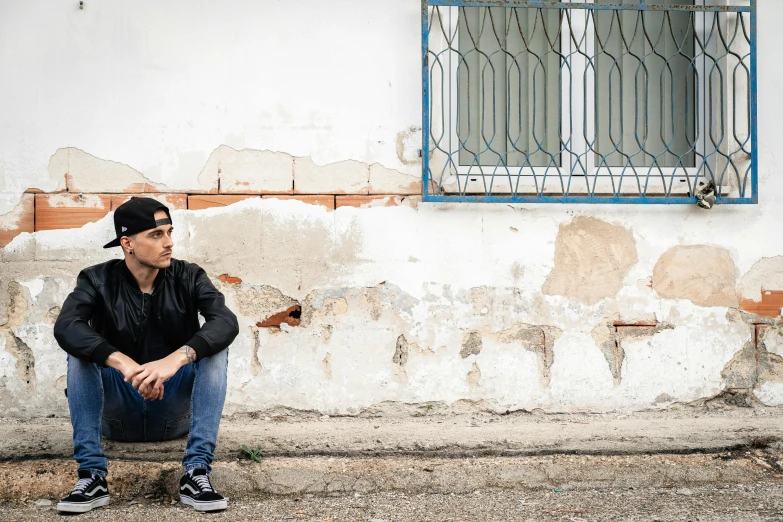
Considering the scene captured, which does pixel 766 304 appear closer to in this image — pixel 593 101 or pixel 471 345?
pixel 593 101

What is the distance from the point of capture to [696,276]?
4102 millimetres

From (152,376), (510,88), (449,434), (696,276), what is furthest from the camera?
(510,88)

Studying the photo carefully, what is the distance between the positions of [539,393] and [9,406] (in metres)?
2.60

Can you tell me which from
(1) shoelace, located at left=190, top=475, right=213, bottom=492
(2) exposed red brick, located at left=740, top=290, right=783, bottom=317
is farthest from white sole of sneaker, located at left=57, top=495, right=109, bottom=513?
(2) exposed red brick, located at left=740, top=290, right=783, bottom=317

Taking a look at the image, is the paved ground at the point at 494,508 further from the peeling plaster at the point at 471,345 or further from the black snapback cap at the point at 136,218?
the black snapback cap at the point at 136,218

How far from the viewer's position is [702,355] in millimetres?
4094

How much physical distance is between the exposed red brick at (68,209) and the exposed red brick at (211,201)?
1.32 ft

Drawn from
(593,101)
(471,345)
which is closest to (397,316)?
(471,345)

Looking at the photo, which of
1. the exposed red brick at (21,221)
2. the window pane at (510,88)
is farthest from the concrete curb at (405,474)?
the window pane at (510,88)

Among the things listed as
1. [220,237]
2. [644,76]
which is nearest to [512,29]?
[644,76]

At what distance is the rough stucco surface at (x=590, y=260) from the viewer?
4.06 m

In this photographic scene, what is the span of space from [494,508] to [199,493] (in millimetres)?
1096

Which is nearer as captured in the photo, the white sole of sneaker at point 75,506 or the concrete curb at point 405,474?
the white sole of sneaker at point 75,506

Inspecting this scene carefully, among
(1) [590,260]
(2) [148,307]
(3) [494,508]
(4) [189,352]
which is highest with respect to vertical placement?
(1) [590,260]
